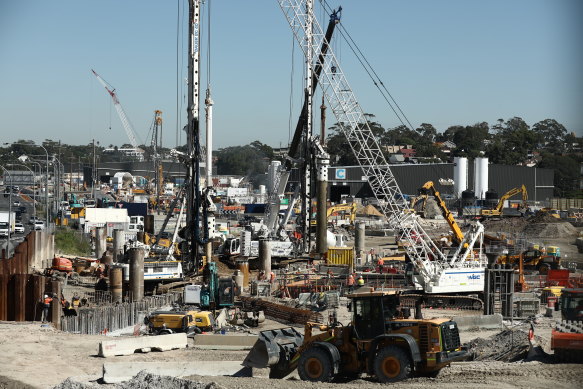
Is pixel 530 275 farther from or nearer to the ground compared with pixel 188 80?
nearer to the ground

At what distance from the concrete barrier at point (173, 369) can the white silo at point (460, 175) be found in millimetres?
92846

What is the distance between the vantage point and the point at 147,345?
77.3 feet

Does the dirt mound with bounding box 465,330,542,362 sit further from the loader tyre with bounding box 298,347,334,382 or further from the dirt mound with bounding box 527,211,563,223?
the dirt mound with bounding box 527,211,563,223

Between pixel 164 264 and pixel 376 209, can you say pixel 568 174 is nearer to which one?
pixel 376 209

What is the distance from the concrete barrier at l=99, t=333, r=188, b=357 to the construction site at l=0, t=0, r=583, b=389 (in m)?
0.04

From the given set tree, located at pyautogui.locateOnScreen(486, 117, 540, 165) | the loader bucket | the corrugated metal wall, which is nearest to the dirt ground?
the loader bucket

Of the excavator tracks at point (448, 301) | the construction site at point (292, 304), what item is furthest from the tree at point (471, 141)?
the excavator tracks at point (448, 301)

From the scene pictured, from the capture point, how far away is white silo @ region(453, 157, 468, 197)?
11056cm

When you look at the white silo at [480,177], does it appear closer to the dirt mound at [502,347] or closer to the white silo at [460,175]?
the white silo at [460,175]

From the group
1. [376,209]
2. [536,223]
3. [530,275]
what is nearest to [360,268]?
[530,275]

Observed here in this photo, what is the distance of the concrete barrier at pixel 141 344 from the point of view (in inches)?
899

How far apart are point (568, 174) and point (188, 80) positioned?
9051cm

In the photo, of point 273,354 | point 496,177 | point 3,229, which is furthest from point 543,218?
point 273,354

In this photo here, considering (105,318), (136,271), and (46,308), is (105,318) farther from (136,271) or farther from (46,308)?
(136,271)
